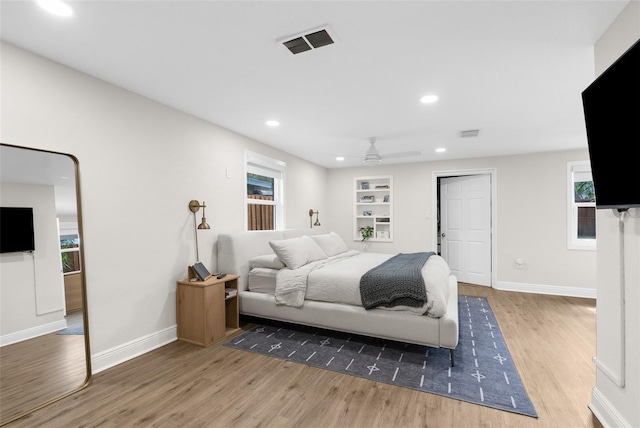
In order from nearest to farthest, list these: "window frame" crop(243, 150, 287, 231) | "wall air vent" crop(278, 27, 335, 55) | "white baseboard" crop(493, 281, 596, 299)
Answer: "wall air vent" crop(278, 27, 335, 55), "window frame" crop(243, 150, 287, 231), "white baseboard" crop(493, 281, 596, 299)

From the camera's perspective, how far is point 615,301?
1745 millimetres

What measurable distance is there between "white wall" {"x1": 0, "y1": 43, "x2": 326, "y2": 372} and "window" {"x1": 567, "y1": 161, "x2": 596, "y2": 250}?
5558mm

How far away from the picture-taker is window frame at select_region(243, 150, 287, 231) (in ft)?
13.6

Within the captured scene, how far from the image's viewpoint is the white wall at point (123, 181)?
211 cm

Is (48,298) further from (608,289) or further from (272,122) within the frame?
(608,289)

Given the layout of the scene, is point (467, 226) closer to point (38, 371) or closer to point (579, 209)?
point (579, 209)

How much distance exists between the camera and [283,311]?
331cm

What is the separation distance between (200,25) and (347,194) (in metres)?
4.95

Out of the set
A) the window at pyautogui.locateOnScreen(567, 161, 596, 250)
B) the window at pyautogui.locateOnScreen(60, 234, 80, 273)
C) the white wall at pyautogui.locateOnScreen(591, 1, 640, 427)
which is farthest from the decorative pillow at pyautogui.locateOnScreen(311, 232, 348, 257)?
the window at pyautogui.locateOnScreen(567, 161, 596, 250)

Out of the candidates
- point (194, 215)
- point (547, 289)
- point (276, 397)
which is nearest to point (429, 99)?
point (194, 215)

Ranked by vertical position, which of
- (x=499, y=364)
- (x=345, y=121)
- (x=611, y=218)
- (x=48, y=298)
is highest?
(x=345, y=121)

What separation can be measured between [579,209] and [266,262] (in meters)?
5.19

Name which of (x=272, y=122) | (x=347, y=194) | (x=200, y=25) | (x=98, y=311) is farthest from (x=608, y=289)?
(x=347, y=194)

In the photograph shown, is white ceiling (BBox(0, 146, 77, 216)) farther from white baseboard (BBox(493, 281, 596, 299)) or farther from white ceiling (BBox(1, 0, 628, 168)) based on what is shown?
white baseboard (BBox(493, 281, 596, 299))
